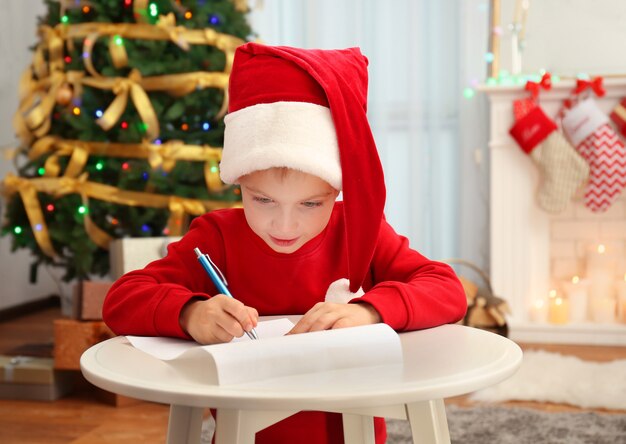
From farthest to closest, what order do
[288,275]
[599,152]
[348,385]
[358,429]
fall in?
1. [599,152]
2. [288,275]
3. [358,429]
4. [348,385]

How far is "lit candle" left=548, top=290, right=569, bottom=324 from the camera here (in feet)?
10.9

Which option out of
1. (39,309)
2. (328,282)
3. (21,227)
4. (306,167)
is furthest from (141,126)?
(39,309)

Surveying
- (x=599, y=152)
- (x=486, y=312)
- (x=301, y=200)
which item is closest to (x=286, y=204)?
(x=301, y=200)

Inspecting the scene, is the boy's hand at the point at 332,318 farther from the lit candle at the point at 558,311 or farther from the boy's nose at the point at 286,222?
the lit candle at the point at 558,311

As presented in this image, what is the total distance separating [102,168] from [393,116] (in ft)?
5.52

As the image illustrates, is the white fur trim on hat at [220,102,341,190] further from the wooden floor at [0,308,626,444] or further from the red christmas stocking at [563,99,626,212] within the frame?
the red christmas stocking at [563,99,626,212]

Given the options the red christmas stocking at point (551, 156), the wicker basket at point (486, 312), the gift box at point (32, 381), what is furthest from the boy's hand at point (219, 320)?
the red christmas stocking at point (551, 156)

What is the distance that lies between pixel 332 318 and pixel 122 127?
5.94ft

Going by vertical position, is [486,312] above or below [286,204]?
below

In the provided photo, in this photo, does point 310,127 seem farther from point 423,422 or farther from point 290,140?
point 423,422

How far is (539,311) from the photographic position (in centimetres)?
337

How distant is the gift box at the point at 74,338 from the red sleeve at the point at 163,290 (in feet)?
4.65

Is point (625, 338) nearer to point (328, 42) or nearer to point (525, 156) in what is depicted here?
point (525, 156)

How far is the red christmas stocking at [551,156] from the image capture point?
10.6 feet
